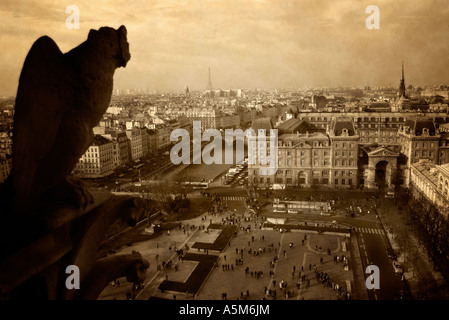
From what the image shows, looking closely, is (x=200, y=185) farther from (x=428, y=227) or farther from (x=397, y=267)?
(x=397, y=267)

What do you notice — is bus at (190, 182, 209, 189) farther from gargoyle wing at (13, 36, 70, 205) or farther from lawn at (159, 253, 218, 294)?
gargoyle wing at (13, 36, 70, 205)

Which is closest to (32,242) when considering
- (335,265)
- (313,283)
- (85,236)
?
(85,236)

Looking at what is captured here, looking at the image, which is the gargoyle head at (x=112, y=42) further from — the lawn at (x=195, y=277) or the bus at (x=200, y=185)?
the bus at (x=200, y=185)

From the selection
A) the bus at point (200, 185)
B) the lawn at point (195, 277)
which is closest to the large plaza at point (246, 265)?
the lawn at point (195, 277)

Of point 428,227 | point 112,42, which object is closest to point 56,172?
point 112,42

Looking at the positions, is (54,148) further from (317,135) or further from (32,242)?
(317,135)

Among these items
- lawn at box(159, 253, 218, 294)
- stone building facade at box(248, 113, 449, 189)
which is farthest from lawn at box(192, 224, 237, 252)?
stone building facade at box(248, 113, 449, 189)
